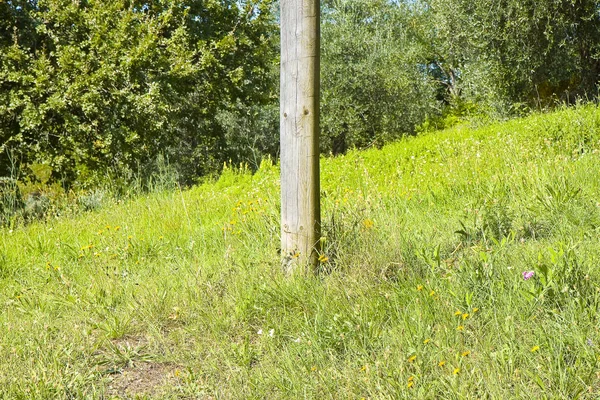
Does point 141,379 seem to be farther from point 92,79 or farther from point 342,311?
point 92,79

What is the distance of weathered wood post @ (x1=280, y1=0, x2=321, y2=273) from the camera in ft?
11.1

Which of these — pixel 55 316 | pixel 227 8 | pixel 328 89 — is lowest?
pixel 55 316

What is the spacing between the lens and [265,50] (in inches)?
626

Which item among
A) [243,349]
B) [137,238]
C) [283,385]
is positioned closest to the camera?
[283,385]

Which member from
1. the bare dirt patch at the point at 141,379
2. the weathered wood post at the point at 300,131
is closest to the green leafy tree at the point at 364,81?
the weathered wood post at the point at 300,131

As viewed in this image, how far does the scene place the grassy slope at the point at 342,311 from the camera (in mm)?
2219

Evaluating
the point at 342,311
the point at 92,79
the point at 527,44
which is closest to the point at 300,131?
the point at 342,311

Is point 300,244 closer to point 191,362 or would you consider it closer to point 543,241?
point 191,362

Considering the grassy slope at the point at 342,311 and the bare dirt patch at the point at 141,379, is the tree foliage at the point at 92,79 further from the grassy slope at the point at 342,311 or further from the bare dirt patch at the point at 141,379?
the bare dirt patch at the point at 141,379

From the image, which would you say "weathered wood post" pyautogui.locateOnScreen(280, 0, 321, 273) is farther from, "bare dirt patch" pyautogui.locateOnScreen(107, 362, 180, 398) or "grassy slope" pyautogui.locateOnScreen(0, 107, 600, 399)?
"bare dirt patch" pyautogui.locateOnScreen(107, 362, 180, 398)

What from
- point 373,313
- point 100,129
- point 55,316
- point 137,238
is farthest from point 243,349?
point 100,129

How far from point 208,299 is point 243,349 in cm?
67

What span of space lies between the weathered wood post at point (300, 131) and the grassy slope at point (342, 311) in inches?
8.3

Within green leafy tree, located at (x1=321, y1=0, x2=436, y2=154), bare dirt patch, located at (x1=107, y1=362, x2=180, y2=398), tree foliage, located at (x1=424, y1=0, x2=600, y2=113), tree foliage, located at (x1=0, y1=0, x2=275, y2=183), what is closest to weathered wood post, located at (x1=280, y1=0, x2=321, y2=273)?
bare dirt patch, located at (x1=107, y1=362, x2=180, y2=398)
